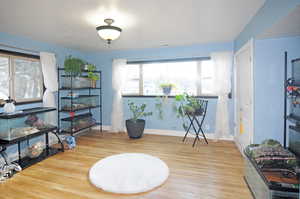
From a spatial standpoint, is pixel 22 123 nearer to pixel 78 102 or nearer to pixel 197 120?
pixel 78 102

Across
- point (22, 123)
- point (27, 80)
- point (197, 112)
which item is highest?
point (27, 80)

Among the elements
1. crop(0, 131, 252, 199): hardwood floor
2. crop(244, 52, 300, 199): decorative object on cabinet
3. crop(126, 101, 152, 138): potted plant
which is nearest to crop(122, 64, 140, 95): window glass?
crop(126, 101, 152, 138): potted plant

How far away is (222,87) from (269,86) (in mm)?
1537

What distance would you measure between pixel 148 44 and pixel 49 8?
2357 millimetres

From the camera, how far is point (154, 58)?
15.9 ft

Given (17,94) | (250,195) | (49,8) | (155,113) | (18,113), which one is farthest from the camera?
(155,113)

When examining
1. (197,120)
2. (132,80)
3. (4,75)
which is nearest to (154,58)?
(132,80)

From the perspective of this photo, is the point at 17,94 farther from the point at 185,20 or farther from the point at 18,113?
the point at 185,20

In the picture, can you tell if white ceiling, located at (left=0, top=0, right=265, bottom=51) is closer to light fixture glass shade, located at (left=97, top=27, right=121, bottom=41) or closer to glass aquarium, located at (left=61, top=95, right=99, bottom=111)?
light fixture glass shade, located at (left=97, top=27, right=121, bottom=41)

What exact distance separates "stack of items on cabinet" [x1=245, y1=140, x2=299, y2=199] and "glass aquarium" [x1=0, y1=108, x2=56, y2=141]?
3454 mm

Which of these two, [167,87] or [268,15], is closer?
[268,15]

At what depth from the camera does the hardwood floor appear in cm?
218

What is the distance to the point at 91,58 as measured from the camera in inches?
212

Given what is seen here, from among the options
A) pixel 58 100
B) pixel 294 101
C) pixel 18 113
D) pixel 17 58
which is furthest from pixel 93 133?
pixel 294 101
